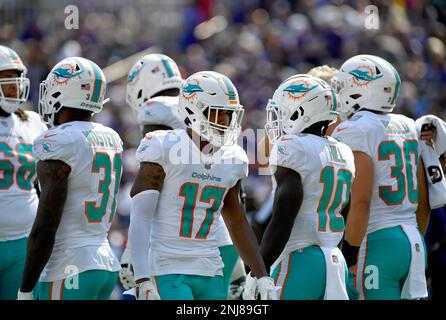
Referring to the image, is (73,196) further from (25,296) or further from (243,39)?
(243,39)

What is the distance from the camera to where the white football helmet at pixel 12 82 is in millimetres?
6293

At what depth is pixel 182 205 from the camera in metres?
5.30

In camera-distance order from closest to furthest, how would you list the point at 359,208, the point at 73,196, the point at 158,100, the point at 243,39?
1. the point at 73,196
2. the point at 359,208
3. the point at 158,100
4. the point at 243,39

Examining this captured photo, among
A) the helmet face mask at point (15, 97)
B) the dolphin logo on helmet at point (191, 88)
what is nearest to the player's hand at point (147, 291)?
the dolphin logo on helmet at point (191, 88)

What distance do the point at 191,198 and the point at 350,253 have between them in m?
1.26

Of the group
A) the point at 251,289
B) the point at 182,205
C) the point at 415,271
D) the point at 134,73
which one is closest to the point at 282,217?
the point at 251,289

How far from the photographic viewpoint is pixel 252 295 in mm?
5449

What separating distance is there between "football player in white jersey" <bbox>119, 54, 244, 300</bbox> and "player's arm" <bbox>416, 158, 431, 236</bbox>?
4.19ft

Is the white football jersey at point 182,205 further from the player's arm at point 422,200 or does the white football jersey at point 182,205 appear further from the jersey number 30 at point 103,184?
the player's arm at point 422,200

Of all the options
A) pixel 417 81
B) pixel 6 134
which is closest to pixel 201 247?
pixel 6 134

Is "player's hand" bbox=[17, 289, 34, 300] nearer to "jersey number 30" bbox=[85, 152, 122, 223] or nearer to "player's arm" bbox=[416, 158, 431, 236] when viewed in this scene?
"jersey number 30" bbox=[85, 152, 122, 223]

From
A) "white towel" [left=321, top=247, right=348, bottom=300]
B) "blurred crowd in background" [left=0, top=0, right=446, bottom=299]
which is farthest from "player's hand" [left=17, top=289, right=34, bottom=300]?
"blurred crowd in background" [left=0, top=0, right=446, bottom=299]

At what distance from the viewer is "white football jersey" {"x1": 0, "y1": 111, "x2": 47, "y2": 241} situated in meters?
6.16

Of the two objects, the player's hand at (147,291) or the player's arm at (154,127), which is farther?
the player's arm at (154,127)
